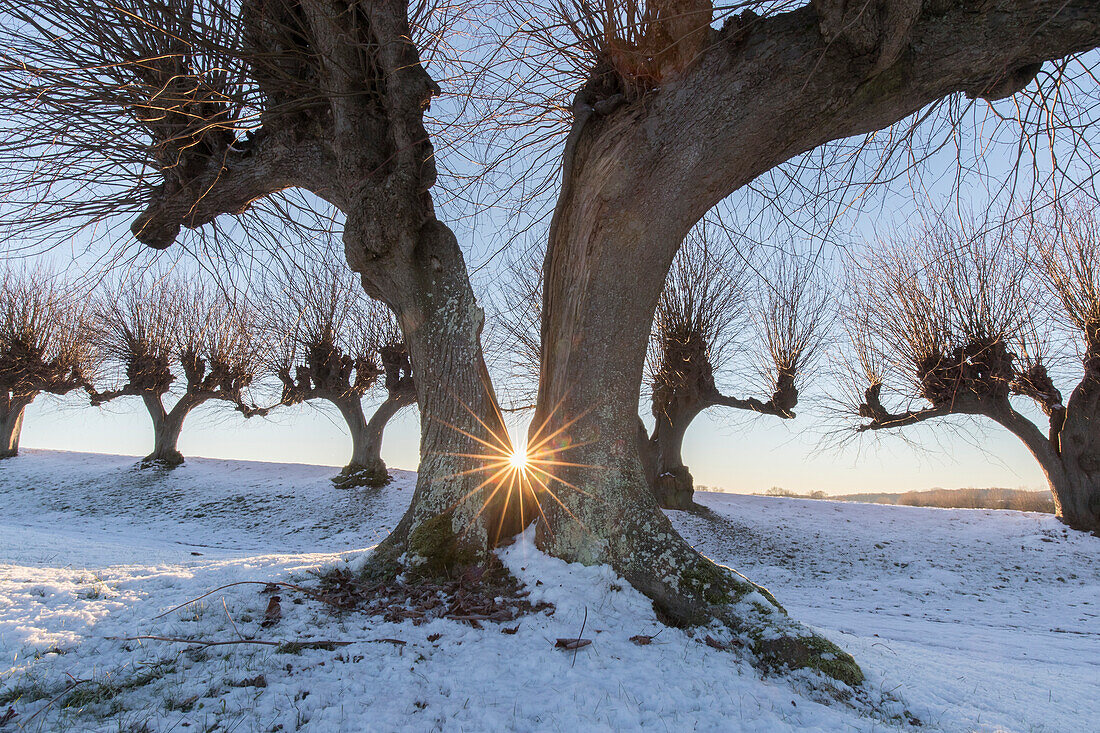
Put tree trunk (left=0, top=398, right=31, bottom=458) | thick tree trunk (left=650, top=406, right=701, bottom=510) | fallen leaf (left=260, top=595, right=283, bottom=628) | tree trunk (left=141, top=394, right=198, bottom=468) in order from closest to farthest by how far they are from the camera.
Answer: fallen leaf (left=260, top=595, right=283, bottom=628) < thick tree trunk (left=650, top=406, right=701, bottom=510) < tree trunk (left=141, top=394, right=198, bottom=468) < tree trunk (left=0, top=398, right=31, bottom=458)

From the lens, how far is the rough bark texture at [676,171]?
2990 millimetres

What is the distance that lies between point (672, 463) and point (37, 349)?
64.5 ft

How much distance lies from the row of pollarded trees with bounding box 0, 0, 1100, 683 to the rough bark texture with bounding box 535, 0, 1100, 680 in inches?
0.5

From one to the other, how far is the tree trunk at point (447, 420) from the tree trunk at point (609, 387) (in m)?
0.43

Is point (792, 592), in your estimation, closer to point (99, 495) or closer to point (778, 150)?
point (778, 150)

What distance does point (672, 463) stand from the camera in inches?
525

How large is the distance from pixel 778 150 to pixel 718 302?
9414mm

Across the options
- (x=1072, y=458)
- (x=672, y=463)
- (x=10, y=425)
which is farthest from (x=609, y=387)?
(x=10, y=425)

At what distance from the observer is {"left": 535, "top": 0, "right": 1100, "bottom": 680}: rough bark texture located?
2990 millimetres

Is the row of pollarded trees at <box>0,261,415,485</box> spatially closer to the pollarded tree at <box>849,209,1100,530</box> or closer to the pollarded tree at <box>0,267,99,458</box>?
the pollarded tree at <box>0,267,99,458</box>

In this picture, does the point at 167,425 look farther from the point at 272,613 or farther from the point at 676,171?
the point at 676,171

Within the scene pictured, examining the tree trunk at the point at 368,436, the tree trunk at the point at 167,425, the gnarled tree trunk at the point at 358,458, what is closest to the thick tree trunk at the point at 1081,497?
the tree trunk at the point at 368,436

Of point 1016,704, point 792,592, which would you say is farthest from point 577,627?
point 792,592

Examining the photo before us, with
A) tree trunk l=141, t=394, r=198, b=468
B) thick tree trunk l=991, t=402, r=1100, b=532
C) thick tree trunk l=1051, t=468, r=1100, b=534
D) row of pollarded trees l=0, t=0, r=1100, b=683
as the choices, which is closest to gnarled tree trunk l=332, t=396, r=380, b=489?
tree trunk l=141, t=394, r=198, b=468
